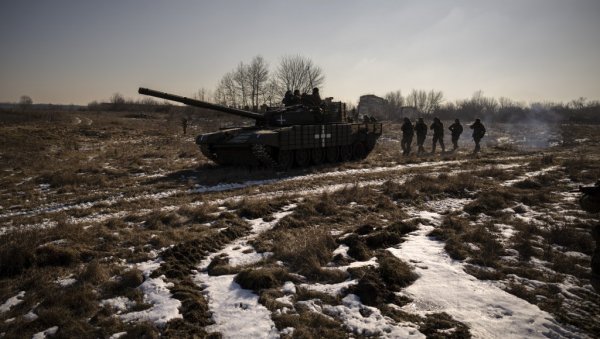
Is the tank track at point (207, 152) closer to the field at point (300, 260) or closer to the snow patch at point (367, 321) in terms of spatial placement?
the field at point (300, 260)

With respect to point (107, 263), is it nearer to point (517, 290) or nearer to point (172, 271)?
point (172, 271)

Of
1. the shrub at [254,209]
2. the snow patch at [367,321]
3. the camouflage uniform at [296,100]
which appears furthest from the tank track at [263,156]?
the snow patch at [367,321]

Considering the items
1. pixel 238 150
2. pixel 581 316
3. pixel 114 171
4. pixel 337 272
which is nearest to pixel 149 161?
pixel 114 171

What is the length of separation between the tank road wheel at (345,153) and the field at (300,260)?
21.6 ft

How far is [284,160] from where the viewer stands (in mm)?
15727

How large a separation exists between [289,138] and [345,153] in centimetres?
422

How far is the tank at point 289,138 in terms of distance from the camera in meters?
14.5

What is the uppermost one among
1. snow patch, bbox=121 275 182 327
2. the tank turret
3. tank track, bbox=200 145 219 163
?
the tank turret

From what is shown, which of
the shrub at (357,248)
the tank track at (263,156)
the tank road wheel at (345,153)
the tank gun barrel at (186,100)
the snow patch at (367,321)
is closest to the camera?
the snow patch at (367,321)

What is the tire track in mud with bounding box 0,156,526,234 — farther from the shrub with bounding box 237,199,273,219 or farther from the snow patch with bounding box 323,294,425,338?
the snow patch with bounding box 323,294,425,338

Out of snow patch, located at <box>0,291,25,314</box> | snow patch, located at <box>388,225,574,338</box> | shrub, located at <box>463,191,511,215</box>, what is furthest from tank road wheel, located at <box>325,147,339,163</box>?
snow patch, located at <box>0,291,25,314</box>

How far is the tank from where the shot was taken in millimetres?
14516

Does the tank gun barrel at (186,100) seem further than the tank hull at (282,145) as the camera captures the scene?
No

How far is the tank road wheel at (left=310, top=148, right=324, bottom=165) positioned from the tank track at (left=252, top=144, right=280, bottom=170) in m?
2.45
